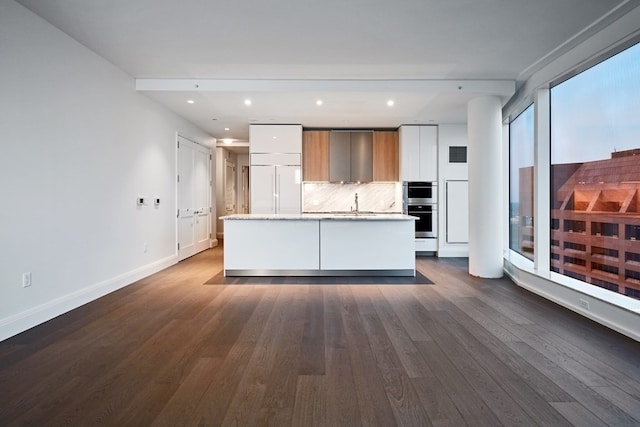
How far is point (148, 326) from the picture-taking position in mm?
3096

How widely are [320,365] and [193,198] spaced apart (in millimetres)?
5556

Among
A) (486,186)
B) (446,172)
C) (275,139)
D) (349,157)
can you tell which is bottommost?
(486,186)

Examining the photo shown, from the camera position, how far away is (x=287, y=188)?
279 inches

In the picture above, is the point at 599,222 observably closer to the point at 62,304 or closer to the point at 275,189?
the point at 275,189

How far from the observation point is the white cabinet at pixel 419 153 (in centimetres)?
700

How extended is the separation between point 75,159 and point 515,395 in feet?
14.2

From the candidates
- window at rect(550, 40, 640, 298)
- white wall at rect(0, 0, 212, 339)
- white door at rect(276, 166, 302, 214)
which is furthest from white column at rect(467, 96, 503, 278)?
white wall at rect(0, 0, 212, 339)

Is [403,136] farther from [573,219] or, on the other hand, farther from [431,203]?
[573,219]

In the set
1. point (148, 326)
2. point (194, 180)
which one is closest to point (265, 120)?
point (194, 180)

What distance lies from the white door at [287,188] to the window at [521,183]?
379 cm

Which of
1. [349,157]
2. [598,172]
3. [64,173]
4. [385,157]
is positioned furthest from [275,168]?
[598,172]

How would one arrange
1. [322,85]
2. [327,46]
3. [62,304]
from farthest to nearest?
Result: [322,85], [327,46], [62,304]

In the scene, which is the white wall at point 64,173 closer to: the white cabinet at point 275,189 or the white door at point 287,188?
the white cabinet at point 275,189

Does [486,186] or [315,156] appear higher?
[315,156]
